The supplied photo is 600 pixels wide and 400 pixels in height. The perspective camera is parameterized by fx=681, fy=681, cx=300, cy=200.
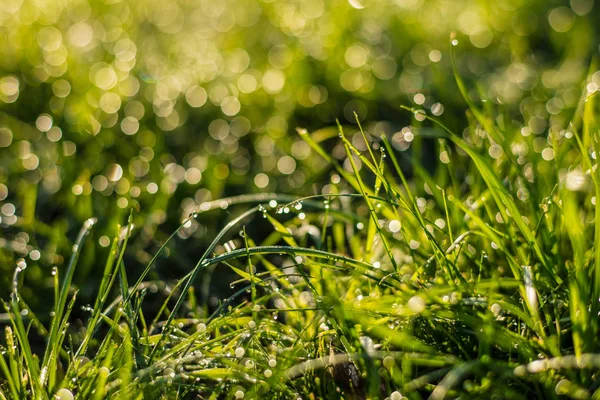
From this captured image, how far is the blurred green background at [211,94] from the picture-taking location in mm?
1858

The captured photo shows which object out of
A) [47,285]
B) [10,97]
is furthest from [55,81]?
[47,285]

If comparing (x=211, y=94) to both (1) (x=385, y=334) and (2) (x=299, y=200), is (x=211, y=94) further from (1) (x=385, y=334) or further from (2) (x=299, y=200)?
(1) (x=385, y=334)

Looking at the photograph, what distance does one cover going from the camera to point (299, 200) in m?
1.14

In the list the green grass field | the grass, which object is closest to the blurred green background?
the green grass field

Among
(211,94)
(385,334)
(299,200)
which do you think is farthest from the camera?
(211,94)

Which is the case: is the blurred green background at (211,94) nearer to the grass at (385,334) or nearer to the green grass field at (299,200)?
the green grass field at (299,200)

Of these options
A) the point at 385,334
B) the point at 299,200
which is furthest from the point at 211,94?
the point at 385,334

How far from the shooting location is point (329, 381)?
1.12m

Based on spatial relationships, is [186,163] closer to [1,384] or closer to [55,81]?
[55,81]

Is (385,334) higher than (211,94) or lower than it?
lower

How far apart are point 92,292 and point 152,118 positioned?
0.92 meters

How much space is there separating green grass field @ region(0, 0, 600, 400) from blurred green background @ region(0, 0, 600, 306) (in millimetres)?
11

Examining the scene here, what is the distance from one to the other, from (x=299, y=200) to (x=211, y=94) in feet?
5.01

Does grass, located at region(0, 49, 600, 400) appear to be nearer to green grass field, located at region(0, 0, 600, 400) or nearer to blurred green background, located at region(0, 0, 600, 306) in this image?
green grass field, located at region(0, 0, 600, 400)
